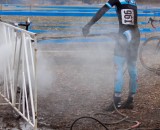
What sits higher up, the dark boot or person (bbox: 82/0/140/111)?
person (bbox: 82/0/140/111)

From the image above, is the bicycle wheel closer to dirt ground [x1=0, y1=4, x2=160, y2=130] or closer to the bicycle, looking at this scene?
the bicycle

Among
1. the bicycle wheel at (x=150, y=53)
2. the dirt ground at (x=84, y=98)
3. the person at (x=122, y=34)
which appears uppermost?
the person at (x=122, y=34)

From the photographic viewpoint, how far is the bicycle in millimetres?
9602

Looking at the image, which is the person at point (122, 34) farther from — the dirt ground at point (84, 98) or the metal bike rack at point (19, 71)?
the metal bike rack at point (19, 71)

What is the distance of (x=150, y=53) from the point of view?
994 centimetres

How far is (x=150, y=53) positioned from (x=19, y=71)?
5.10m

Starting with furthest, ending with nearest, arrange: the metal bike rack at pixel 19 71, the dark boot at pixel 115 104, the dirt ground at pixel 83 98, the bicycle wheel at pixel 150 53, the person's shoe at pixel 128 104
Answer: the bicycle wheel at pixel 150 53 → the person's shoe at pixel 128 104 → the dark boot at pixel 115 104 → the dirt ground at pixel 83 98 → the metal bike rack at pixel 19 71

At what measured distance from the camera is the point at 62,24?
14.9 m

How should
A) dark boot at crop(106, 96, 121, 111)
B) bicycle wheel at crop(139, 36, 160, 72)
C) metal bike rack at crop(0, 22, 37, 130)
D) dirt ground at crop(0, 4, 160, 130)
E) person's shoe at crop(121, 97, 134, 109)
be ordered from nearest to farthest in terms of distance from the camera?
metal bike rack at crop(0, 22, 37, 130), dirt ground at crop(0, 4, 160, 130), dark boot at crop(106, 96, 121, 111), person's shoe at crop(121, 97, 134, 109), bicycle wheel at crop(139, 36, 160, 72)

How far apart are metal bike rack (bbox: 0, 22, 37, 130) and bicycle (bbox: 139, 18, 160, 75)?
4.26 metres

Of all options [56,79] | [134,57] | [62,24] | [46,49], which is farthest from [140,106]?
[62,24]

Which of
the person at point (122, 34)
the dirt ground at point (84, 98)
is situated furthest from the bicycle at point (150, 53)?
the person at point (122, 34)

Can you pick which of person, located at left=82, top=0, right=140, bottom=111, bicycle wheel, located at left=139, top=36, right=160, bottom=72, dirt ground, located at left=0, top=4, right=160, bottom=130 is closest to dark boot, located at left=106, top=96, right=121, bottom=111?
person, located at left=82, top=0, right=140, bottom=111

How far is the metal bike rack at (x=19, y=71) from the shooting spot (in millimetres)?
5051
